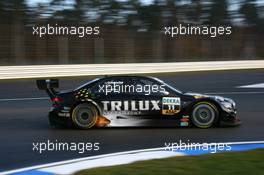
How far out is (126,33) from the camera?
29719 mm

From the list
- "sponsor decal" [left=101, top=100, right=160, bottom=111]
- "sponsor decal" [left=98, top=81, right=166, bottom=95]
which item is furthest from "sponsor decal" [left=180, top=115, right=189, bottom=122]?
"sponsor decal" [left=98, top=81, right=166, bottom=95]

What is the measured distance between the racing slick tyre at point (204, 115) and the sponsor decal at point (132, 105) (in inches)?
28.3

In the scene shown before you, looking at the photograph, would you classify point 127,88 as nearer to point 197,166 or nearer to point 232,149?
point 232,149

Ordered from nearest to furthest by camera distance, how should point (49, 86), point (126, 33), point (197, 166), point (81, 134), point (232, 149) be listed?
point (197, 166) → point (232, 149) → point (81, 134) → point (49, 86) → point (126, 33)

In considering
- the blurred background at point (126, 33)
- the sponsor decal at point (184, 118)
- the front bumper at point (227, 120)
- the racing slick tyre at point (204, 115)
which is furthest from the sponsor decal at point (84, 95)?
the blurred background at point (126, 33)

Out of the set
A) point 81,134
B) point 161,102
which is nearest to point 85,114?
point 81,134

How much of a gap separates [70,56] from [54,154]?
1913 cm

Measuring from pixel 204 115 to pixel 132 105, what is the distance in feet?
4.49

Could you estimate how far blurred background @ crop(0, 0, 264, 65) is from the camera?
26.8 meters

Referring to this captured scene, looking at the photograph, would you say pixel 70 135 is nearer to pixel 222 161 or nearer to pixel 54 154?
pixel 54 154

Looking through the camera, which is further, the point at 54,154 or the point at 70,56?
the point at 70,56

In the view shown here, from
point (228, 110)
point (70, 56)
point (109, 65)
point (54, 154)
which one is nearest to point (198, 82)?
point (109, 65)

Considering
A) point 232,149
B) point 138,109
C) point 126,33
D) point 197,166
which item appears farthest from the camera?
point 126,33

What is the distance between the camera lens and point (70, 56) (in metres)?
26.7
